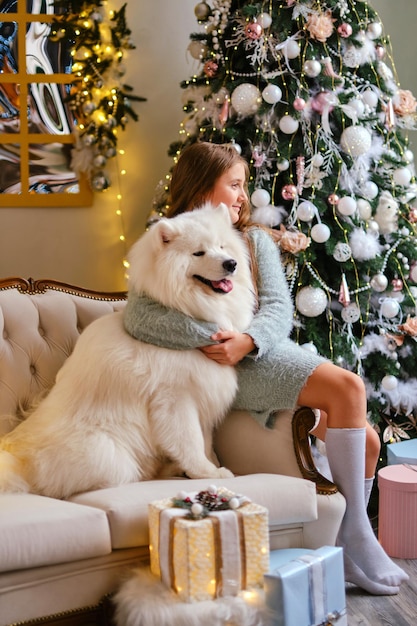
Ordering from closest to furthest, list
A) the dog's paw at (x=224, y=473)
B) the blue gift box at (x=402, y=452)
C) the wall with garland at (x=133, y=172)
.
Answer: the dog's paw at (x=224, y=473), the blue gift box at (x=402, y=452), the wall with garland at (x=133, y=172)

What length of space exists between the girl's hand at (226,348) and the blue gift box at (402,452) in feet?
3.72

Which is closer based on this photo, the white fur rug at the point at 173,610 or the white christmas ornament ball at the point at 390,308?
the white fur rug at the point at 173,610

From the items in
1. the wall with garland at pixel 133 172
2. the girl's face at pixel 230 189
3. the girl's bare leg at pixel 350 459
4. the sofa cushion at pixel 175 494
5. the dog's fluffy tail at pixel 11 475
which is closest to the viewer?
the sofa cushion at pixel 175 494

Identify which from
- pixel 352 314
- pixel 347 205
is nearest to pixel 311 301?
pixel 352 314

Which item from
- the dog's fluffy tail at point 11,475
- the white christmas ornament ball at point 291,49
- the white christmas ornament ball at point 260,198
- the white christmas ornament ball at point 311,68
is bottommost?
the dog's fluffy tail at point 11,475

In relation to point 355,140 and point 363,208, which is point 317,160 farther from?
point 363,208

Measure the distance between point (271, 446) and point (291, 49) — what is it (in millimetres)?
1741

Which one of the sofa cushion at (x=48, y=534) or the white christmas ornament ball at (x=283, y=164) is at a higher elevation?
the white christmas ornament ball at (x=283, y=164)

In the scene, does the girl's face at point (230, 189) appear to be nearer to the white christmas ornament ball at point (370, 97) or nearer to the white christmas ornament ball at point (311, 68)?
the white christmas ornament ball at point (311, 68)

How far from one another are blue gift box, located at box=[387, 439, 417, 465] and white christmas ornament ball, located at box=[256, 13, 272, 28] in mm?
1828

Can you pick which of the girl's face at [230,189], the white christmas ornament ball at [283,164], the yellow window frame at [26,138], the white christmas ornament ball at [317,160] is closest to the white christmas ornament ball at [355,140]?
the white christmas ornament ball at [317,160]

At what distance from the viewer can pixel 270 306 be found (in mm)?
2625

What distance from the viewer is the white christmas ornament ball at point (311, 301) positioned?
3.35 metres

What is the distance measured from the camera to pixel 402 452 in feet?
10.7
